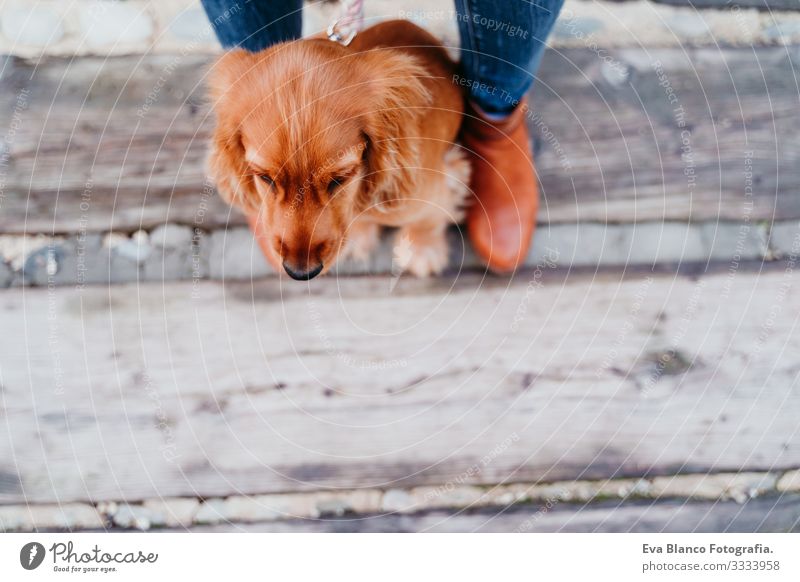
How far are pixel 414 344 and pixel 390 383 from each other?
0.13 meters

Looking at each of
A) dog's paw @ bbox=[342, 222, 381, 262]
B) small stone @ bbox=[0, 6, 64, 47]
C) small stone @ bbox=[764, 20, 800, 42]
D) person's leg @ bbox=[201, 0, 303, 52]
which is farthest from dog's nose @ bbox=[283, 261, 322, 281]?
small stone @ bbox=[764, 20, 800, 42]

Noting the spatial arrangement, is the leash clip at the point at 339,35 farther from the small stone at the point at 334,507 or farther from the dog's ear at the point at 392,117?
the small stone at the point at 334,507

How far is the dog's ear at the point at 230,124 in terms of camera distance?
1.07 m

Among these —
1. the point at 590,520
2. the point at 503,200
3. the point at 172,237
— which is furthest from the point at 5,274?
the point at 590,520

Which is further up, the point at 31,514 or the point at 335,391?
the point at 335,391

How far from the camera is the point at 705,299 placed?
5.39 ft

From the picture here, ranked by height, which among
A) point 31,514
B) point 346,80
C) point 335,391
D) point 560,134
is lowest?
point 31,514

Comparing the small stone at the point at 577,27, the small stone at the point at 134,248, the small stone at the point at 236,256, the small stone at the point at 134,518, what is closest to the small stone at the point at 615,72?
the small stone at the point at 577,27

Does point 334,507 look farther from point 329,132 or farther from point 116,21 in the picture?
point 116,21

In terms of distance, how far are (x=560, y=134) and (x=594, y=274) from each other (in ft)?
1.39

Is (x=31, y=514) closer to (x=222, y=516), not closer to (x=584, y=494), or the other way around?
(x=222, y=516)
